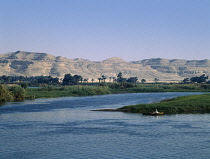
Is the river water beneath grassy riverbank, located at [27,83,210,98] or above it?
beneath

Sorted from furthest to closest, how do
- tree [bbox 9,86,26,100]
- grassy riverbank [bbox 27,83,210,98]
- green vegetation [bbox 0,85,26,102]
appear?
grassy riverbank [bbox 27,83,210,98] → tree [bbox 9,86,26,100] → green vegetation [bbox 0,85,26,102]

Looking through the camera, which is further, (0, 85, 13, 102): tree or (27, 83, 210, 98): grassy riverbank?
(27, 83, 210, 98): grassy riverbank

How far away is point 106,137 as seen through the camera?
45438mm

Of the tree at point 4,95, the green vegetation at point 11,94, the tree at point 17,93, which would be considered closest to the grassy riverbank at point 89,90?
the tree at point 17,93

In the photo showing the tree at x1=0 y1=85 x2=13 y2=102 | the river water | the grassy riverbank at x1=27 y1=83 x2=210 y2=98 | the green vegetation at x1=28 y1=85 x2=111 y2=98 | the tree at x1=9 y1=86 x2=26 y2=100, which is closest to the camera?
the river water

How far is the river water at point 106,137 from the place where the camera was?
36.8 meters

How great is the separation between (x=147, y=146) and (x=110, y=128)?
13044 millimetres

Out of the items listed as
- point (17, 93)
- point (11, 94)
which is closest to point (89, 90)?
point (17, 93)

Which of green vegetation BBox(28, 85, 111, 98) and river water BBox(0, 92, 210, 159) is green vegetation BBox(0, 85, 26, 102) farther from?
river water BBox(0, 92, 210, 159)

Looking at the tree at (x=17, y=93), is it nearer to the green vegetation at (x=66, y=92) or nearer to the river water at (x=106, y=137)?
the green vegetation at (x=66, y=92)

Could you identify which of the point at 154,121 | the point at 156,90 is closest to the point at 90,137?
the point at 154,121

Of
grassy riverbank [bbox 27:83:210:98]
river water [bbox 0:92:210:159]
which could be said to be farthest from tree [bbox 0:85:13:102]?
river water [bbox 0:92:210:159]

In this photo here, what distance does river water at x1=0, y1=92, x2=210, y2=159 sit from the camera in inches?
1447

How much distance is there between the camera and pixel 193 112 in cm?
6906
